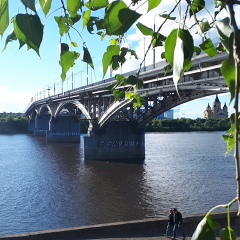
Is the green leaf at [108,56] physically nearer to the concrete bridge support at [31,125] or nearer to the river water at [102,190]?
the river water at [102,190]

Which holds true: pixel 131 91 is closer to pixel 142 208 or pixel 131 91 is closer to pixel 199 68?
pixel 142 208

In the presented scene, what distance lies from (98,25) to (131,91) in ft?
1.46

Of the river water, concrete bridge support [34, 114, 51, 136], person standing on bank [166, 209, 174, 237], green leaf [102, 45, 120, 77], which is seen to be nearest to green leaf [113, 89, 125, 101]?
green leaf [102, 45, 120, 77]

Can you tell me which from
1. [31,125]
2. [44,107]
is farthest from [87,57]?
[31,125]

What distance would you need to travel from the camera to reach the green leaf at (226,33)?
51 centimetres

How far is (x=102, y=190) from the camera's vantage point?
21781 millimetres

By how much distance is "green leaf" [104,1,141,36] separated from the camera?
0.65 m

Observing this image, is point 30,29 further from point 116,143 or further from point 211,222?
point 116,143

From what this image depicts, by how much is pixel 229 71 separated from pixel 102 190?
21660 mm

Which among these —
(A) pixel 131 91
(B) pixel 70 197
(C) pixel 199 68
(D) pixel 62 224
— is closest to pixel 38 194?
(B) pixel 70 197

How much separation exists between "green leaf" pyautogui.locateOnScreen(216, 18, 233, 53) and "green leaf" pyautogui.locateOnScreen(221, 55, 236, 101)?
0.6 inches

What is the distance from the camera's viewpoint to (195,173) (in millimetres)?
26875

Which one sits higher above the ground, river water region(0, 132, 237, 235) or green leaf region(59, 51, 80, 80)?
green leaf region(59, 51, 80, 80)

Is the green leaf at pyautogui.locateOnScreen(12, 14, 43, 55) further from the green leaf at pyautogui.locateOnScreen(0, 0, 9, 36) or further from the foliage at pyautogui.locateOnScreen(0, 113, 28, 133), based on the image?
the foliage at pyautogui.locateOnScreen(0, 113, 28, 133)
